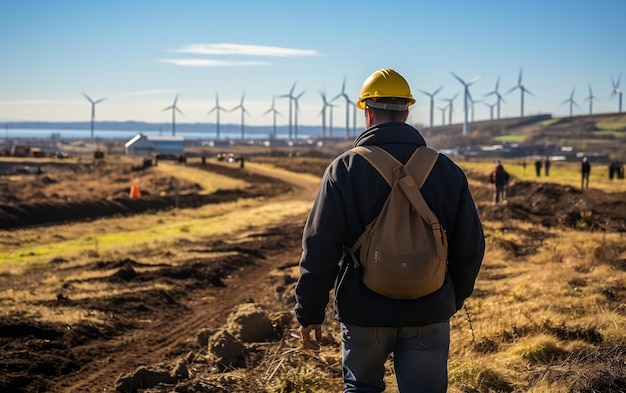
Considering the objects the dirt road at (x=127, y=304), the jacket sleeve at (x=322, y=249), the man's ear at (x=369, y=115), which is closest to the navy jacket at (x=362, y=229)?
the jacket sleeve at (x=322, y=249)

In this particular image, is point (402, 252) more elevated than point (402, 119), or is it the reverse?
point (402, 119)

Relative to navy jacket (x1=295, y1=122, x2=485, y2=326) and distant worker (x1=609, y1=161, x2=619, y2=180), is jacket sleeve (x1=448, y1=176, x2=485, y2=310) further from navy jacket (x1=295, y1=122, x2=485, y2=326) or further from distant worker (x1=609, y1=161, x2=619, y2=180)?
distant worker (x1=609, y1=161, x2=619, y2=180)

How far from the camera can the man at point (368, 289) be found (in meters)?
4.40

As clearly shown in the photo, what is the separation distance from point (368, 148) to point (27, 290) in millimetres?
11631

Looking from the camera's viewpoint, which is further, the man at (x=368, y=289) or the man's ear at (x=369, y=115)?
the man's ear at (x=369, y=115)

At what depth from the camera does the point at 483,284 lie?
42.6 feet

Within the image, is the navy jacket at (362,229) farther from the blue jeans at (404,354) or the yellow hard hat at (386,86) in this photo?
the yellow hard hat at (386,86)

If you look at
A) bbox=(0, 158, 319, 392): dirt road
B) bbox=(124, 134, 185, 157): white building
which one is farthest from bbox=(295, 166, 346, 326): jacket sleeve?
bbox=(124, 134, 185, 157): white building

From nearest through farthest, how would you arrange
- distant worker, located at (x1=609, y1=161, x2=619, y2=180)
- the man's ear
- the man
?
the man
the man's ear
distant worker, located at (x1=609, y1=161, x2=619, y2=180)

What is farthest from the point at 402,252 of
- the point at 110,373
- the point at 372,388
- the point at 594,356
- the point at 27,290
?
the point at 27,290

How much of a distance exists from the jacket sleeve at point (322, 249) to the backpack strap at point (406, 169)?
5.1 inches

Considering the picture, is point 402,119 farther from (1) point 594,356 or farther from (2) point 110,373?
(2) point 110,373

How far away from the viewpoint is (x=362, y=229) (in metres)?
4.48

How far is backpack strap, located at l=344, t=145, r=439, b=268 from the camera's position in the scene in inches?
173
